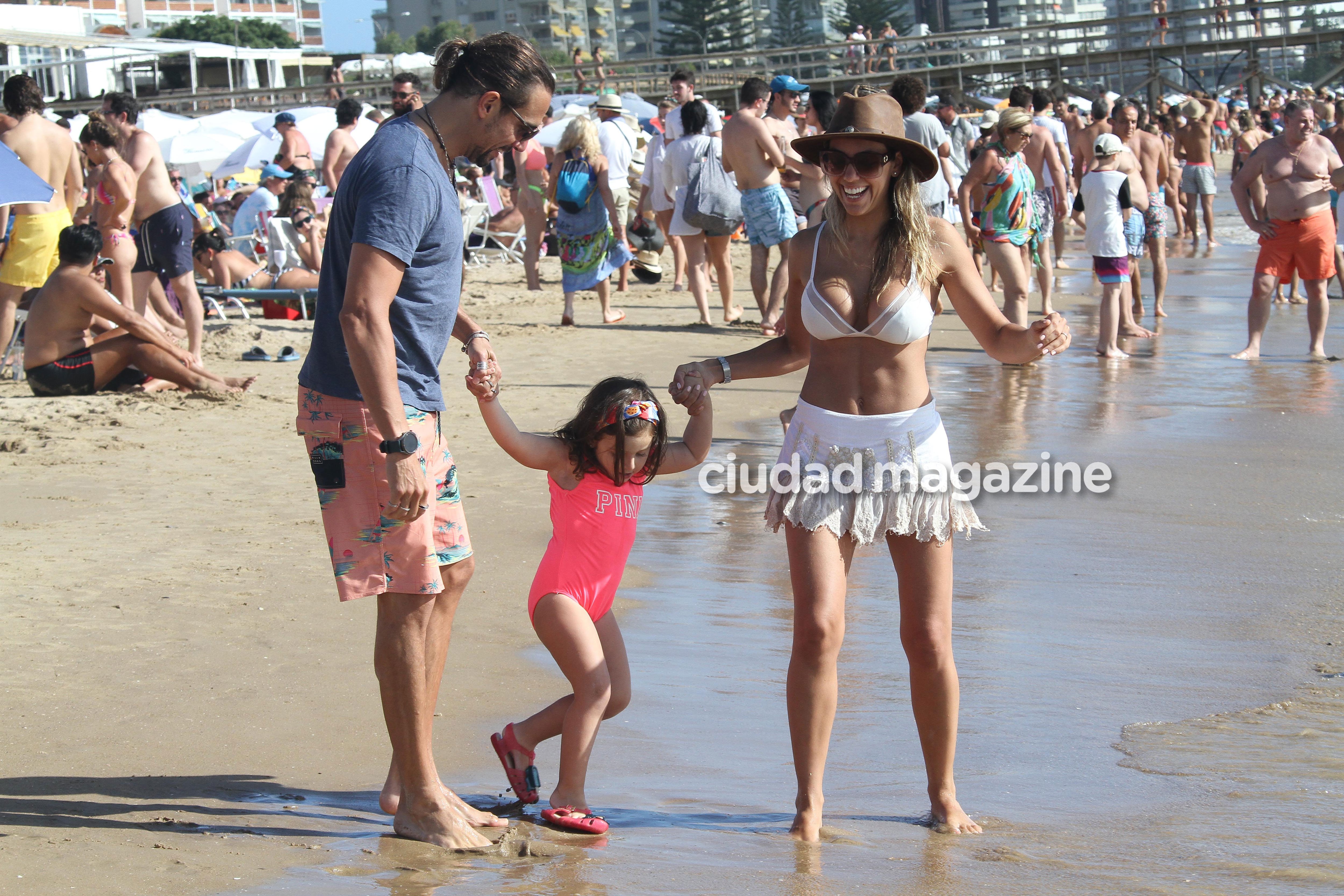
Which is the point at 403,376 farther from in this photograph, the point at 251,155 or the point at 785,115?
the point at 251,155

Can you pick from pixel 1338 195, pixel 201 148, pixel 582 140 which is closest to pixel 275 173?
pixel 582 140

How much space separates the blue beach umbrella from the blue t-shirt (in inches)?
213

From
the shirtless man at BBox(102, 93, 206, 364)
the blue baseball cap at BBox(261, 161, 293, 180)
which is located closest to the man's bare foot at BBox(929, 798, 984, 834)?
the shirtless man at BBox(102, 93, 206, 364)

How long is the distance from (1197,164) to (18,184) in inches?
633

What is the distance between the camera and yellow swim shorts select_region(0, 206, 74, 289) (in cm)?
896

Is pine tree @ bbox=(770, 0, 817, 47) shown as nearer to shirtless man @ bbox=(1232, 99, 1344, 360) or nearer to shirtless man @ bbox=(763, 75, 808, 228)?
shirtless man @ bbox=(763, 75, 808, 228)

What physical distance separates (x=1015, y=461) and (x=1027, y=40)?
4414 centimetres

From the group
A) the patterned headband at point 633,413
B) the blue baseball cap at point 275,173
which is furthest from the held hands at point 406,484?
the blue baseball cap at point 275,173

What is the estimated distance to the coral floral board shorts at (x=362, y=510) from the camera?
2.99 meters

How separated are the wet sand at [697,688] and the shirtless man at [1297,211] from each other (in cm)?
274

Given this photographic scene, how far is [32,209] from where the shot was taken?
886 centimetres

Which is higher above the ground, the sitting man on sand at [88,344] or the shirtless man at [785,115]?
the shirtless man at [785,115]

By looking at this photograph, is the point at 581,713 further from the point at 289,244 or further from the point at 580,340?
the point at 289,244

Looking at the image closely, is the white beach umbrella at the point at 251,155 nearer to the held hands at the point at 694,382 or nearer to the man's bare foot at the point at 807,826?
the held hands at the point at 694,382
